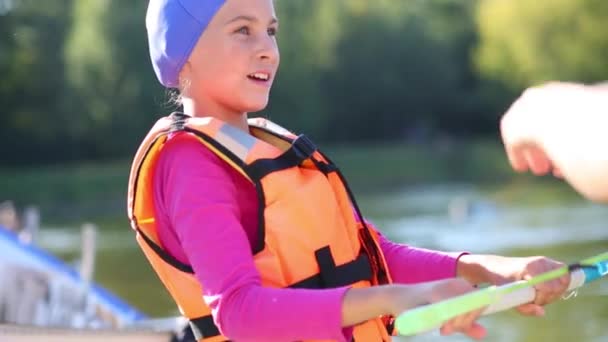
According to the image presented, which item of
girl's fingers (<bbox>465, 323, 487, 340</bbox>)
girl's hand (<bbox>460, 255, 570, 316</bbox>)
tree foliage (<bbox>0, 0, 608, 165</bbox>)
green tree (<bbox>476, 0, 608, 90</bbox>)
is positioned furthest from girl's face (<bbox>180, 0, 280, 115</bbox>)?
green tree (<bbox>476, 0, 608, 90</bbox>)

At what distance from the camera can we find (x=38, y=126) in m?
40.0

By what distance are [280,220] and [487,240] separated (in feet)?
51.5

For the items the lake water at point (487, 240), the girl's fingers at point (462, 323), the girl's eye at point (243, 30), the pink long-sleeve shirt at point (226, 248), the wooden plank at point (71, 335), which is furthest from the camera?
the lake water at point (487, 240)

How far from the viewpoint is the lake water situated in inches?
422

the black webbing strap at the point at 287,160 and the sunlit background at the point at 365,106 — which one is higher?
the black webbing strap at the point at 287,160

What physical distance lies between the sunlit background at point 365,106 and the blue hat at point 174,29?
13834 mm

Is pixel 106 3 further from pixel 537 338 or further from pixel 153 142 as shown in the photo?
pixel 153 142

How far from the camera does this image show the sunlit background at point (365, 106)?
2031cm

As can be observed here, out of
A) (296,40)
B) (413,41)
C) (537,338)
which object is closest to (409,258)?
(537,338)

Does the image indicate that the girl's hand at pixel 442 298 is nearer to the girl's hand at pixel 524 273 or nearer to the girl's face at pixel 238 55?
the girl's hand at pixel 524 273

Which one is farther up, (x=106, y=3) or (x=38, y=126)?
(x=106, y=3)

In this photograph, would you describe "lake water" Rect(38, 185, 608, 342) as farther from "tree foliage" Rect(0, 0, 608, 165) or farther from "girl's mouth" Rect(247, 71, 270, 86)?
"tree foliage" Rect(0, 0, 608, 165)

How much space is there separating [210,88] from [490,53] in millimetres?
45307

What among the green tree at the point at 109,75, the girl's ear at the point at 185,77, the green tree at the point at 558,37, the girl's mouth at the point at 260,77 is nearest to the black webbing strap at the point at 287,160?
the girl's mouth at the point at 260,77
